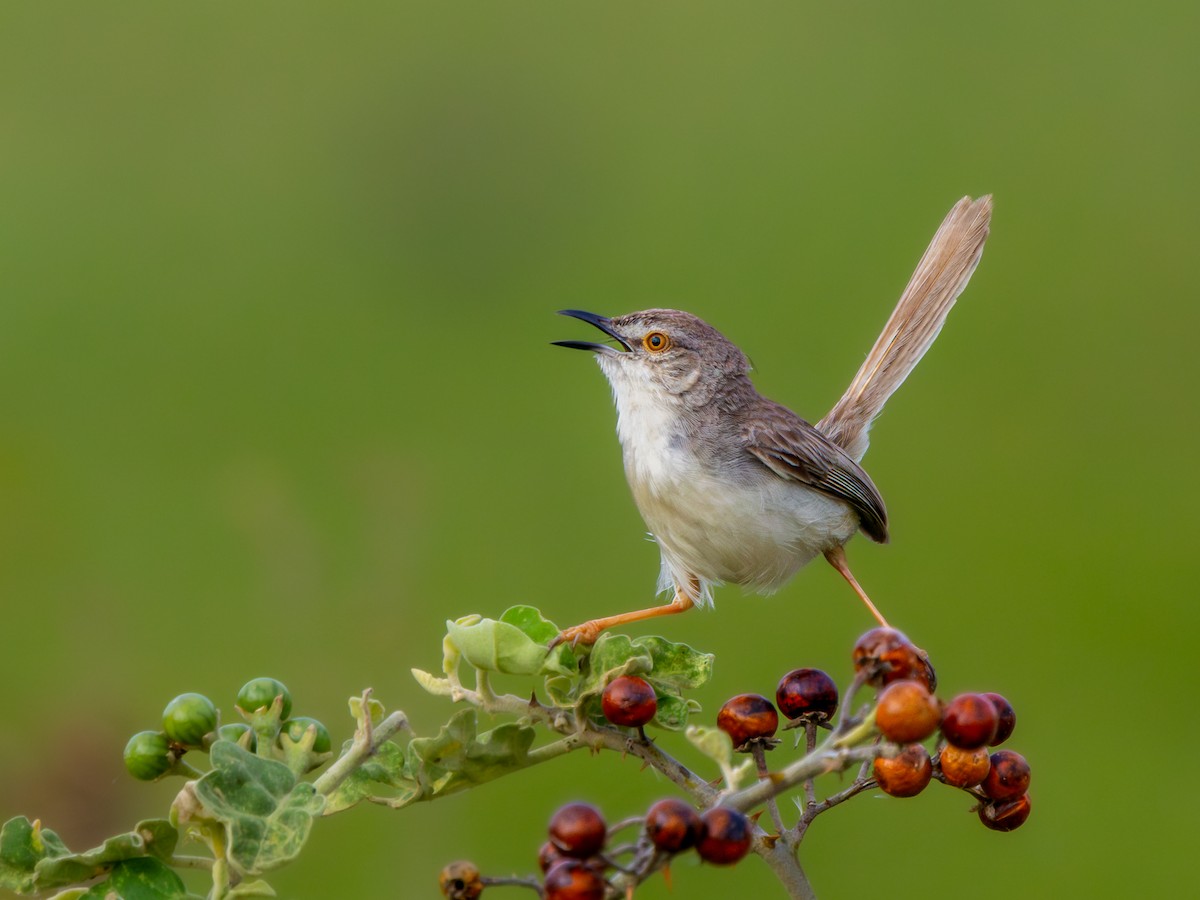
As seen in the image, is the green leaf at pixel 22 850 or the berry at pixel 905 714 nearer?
the berry at pixel 905 714

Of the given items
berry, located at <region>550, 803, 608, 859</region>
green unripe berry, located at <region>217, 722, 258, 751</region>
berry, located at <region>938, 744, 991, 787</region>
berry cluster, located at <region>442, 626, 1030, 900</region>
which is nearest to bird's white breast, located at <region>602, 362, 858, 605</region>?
berry cluster, located at <region>442, 626, 1030, 900</region>

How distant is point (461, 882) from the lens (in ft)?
6.35

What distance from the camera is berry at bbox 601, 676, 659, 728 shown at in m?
2.20

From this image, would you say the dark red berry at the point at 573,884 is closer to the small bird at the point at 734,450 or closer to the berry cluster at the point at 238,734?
the berry cluster at the point at 238,734

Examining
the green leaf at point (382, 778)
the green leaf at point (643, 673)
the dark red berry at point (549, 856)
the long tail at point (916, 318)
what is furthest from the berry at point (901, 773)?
the long tail at point (916, 318)

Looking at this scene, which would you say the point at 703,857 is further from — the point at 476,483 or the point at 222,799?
the point at 476,483

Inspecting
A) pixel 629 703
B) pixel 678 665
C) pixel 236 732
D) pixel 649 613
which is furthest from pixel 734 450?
pixel 236 732

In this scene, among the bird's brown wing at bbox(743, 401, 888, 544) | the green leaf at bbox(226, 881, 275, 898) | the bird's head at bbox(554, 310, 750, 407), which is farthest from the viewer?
the bird's head at bbox(554, 310, 750, 407)

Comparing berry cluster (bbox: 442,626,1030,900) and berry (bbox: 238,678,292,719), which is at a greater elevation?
berry (bbox: 238,678,292,719)

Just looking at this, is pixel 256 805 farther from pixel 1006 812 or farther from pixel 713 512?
pixel 713 512

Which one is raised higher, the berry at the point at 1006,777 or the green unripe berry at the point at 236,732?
the green unripe berry at the point at 236,732

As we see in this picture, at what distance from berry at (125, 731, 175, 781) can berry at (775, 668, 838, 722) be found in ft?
3.28

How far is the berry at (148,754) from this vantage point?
229 centimetres

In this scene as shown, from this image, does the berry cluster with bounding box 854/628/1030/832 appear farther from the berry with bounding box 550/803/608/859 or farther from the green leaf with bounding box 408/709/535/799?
the green leaf with bounding box 408/709/535/799
